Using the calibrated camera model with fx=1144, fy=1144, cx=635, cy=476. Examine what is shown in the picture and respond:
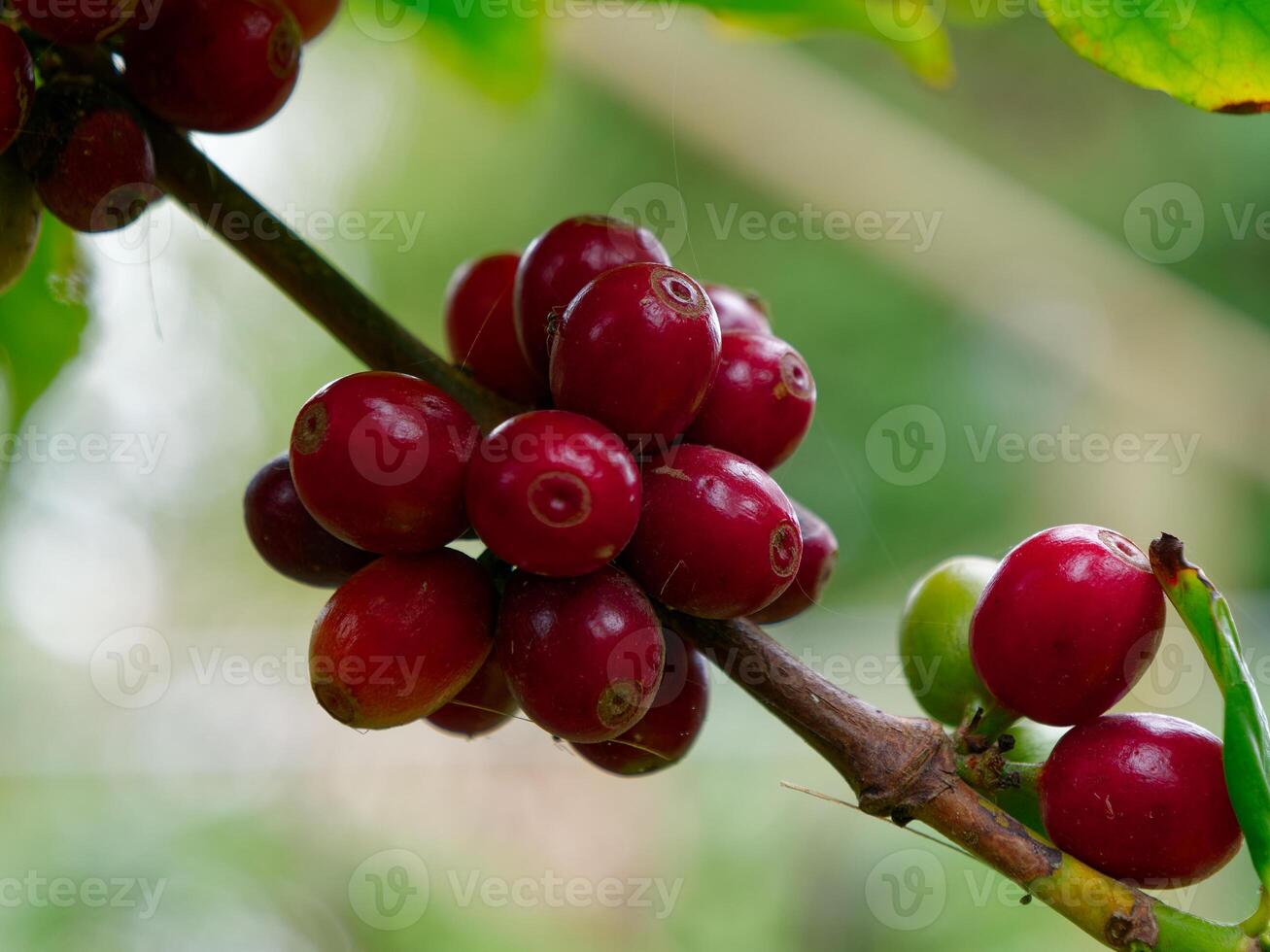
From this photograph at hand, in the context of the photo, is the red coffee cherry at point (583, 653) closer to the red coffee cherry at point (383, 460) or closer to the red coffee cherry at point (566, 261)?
the red coffee cherry at point (383, 460)

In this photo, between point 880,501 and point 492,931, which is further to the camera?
point 880,501

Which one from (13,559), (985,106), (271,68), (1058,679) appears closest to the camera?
(1058,679)

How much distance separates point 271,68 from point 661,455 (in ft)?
2.53

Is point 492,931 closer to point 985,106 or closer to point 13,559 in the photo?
point 13,559

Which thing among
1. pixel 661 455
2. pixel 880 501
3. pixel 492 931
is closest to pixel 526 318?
pixel 661 455

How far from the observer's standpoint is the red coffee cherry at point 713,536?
1.18m

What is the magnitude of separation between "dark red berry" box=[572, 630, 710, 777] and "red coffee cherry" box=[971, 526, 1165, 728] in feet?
1.11

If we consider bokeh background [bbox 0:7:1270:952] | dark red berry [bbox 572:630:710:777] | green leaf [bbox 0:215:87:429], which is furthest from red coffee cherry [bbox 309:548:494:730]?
bokeh background [bbox 0:7:1270:952]

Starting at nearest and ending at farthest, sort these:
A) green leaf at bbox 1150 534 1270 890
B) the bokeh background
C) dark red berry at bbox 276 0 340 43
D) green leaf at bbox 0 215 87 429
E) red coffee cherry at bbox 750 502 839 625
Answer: green leaf at bbox 1150 534 1270 890, red coffee cherry at bbox 750 502 839 625, dark red berry at bbox 276 0 340 43, green leaf at bbox 0 215 87 429, the bokeh background

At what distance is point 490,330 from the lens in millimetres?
1568

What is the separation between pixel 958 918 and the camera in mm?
4676

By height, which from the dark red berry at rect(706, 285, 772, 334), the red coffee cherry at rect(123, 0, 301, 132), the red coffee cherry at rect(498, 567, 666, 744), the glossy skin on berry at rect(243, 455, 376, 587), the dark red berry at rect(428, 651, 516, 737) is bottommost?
the dark red berry at rect(428, 651, 516, 737)

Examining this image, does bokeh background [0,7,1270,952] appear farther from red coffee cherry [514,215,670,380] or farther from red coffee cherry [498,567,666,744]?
red coffee cherry [498,567,666,744]

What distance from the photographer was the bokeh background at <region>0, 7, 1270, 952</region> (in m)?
4.48
